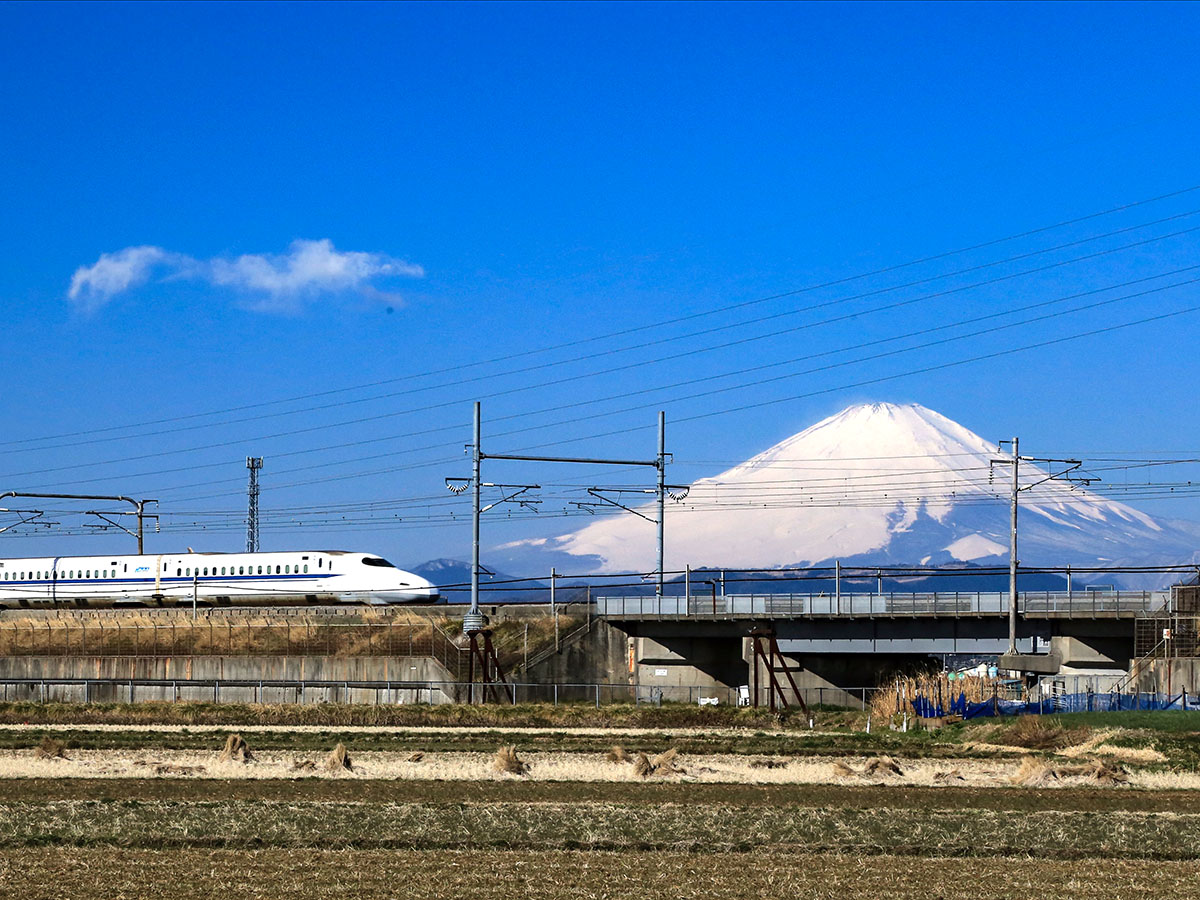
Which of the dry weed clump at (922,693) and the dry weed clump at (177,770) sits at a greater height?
the dry weed clump at (922,693)

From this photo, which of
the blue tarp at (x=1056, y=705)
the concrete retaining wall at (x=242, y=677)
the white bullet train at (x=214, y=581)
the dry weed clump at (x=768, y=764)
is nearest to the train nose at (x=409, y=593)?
the white bullet train at (x=214, y=581)

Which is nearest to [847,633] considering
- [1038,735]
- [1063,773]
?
[1038,735]

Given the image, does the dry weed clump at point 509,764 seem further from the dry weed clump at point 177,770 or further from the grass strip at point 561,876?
the grass strip at point 561,876

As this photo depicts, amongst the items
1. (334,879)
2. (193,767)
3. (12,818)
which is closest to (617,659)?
(193,767)

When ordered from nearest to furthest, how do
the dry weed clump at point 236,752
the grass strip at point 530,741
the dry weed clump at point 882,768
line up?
the dry weed clump at point 882,768, the dry weed clump at point 236,752, the grass strip at point 530,741

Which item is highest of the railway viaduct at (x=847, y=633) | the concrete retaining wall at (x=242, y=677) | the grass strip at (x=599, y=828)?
the railway viaduct at (x=847, y=633)

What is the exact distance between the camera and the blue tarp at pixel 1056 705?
5778cm

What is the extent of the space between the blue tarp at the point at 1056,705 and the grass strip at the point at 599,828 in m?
24.8

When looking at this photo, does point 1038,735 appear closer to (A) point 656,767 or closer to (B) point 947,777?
(B) point 947,777

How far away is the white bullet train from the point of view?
102 metres

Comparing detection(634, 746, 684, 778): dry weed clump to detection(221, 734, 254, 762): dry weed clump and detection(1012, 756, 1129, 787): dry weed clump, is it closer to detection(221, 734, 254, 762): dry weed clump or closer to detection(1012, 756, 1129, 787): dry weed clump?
detection(1012, 756, 1129, 787): dry weed clump

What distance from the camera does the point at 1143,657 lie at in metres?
67.1

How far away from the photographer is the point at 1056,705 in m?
59.5

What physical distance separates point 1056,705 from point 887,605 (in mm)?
17425
